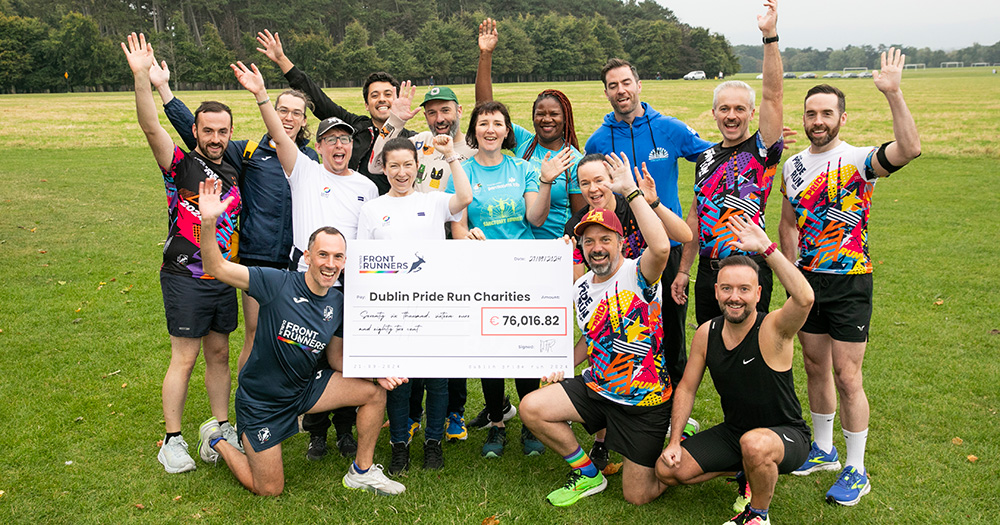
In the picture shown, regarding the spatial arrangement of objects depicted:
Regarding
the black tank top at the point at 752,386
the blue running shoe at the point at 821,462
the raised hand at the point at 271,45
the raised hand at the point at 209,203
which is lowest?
the blue running shoe at the point at 821,462

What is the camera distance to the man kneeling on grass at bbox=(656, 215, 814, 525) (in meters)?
4.39

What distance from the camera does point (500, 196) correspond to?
18.4ft

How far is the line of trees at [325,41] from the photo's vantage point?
7969cm

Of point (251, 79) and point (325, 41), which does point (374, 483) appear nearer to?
point (251, 79)

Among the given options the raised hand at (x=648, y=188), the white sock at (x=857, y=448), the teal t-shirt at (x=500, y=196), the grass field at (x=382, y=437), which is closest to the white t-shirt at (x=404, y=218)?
the teal t-shirt at (x=500, y=196)

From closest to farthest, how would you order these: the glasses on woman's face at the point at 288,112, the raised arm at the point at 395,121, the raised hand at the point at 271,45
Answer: the glasses on woman's face at the point at 288,112
the raised arm at the point at 395,121
the raised hand at the point at 271,45

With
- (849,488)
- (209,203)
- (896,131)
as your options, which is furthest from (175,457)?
(896,131)

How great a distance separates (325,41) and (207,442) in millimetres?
92872

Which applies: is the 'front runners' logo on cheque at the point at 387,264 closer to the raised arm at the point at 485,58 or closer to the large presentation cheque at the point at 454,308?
the large presentation cheque at the point at 454,308

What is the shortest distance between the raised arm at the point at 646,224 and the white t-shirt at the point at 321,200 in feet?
7.09

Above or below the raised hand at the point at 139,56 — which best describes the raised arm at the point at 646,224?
below

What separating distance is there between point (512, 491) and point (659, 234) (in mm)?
2330

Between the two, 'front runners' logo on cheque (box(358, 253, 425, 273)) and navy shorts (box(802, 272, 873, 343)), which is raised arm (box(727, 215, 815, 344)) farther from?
'front runners' logo on cheque (box(358, 253, 425, 273))

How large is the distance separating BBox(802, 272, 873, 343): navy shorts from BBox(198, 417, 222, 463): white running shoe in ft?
16.8
